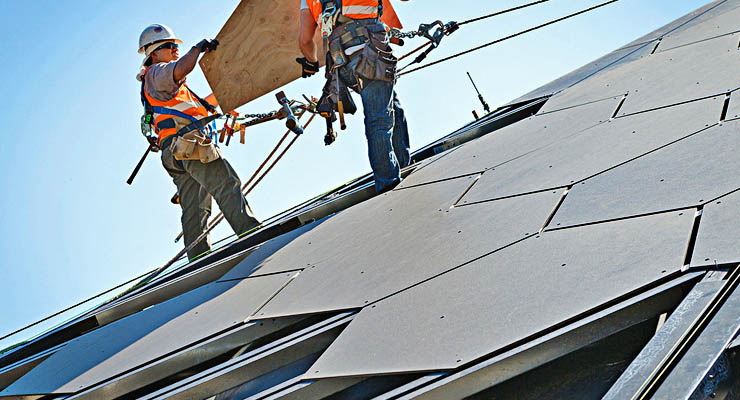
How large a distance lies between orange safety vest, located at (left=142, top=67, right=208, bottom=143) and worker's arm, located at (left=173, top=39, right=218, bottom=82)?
0.21 m

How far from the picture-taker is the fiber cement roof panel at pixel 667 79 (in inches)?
171

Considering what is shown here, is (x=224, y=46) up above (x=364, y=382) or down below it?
above

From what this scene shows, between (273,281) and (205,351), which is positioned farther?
(273,281)

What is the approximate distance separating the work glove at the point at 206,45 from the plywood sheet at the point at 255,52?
0.15m

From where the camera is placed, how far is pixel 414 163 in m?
6.27

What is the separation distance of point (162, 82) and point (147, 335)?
273 cm

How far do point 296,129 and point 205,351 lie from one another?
3.31 m

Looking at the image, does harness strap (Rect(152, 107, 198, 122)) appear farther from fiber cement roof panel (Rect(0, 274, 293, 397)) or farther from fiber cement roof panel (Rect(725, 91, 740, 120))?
fiber cement roof panel (Rect(725, 91, 740, 120))

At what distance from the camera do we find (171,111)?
648 centimetres

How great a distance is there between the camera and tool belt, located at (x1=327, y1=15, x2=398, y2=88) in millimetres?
5320

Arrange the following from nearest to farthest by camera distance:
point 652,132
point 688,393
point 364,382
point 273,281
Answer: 1. point 688,393
2. point 364,382
3. point 652,132
4. point 273,281

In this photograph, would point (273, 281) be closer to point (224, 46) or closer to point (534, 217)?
point (534, 217)

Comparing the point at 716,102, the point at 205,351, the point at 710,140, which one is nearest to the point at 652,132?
the point at 716,102

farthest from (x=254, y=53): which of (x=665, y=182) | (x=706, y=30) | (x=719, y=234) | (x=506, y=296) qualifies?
(x=719, y=234)
